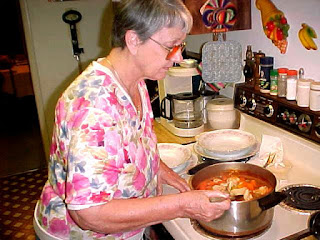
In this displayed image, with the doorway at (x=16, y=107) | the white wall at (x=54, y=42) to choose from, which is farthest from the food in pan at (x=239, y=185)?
the doorway at (x=16, y=107)

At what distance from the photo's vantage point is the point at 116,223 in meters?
0.91

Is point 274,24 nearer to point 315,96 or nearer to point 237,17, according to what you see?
point 237,17

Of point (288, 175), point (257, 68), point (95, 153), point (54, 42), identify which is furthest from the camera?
point (54, 42)

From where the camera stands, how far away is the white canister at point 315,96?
4.23 feet

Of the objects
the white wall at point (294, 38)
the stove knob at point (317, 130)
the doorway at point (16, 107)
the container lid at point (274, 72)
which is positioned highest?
the white wall at point (294, 38)

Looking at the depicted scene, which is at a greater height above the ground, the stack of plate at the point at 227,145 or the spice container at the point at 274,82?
the spice container at the point at 274,82

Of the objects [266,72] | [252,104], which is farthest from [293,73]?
[252,104]

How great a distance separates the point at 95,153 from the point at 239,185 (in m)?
0.53

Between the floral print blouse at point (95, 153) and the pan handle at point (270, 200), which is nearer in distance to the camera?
the floral print blouse at point (95, 153)

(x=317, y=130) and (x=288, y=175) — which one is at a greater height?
(x=317, y=130)

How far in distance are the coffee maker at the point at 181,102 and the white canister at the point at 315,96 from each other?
680 millimetres

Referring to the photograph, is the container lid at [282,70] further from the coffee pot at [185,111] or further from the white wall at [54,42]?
the white wall at [54,42]

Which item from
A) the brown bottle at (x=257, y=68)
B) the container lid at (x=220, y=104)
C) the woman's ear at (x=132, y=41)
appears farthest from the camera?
the container lid at (x=220, y=104)

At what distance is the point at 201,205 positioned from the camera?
3.19 ft
